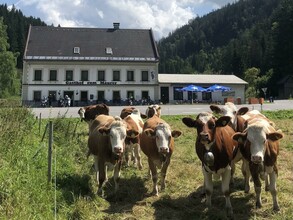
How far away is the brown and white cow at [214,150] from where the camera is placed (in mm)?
7258

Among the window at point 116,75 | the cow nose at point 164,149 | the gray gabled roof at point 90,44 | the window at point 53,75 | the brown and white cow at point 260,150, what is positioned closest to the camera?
the brown and white cow at point 260,150

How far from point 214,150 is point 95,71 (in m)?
49.8

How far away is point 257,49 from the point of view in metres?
113

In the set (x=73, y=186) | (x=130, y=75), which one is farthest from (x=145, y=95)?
(x=73, y=186)

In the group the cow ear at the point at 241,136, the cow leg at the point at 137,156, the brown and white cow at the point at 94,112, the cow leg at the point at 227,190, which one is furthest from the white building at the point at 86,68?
the cow ear at the point at 241,136

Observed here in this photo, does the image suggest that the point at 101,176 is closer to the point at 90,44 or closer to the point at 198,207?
the point at 198,207

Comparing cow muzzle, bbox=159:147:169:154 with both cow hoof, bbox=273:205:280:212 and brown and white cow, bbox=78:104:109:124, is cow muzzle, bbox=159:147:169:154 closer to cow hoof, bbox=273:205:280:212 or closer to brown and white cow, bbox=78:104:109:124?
cow hoof, bbox=273:205:280:212

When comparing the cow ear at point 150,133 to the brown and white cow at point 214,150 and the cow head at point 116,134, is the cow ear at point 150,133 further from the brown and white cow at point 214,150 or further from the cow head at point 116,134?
the brown and white cow at point 214,150

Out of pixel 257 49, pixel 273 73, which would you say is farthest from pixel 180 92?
pixel 257 49

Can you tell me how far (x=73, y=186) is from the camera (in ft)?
27.1

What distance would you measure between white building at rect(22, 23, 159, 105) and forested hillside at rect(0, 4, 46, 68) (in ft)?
178

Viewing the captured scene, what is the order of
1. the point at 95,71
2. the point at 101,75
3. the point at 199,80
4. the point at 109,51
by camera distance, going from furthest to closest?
the point at 199,80 < the point at 109,51 < the point at 101,75 < the point at 95,71

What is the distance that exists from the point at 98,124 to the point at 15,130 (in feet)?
7.13

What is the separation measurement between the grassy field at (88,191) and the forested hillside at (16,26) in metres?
103
